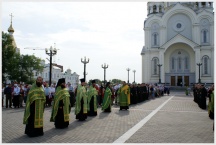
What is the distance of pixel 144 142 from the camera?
298 inches

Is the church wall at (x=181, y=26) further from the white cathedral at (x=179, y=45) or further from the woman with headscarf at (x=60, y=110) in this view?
the woman with headscarf at (x=60, y=110)

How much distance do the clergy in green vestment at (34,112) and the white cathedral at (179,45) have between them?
44.3m

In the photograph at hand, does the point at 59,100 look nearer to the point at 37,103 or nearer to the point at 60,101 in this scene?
the point at 60,101

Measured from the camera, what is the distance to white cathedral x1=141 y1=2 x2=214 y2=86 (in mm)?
52000

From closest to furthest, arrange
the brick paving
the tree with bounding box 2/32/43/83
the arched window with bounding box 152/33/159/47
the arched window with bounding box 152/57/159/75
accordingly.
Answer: the brick paving → the tree with bounding box 2/32/43/83 → the arched window with bounding box 152/57/159/75 → the arched window with bounding box 152/33/159/47

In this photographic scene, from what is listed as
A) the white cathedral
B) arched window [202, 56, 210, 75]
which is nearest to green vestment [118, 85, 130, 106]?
the white cathedral

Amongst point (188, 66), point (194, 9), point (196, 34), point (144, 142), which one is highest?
point (194, 9)

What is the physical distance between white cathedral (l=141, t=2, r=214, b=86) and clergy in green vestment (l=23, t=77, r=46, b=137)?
44273mm

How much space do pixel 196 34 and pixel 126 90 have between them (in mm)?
40759

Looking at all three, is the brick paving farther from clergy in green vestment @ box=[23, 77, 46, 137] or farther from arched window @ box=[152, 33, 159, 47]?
arched window @ box=[152, 33, 159, 47]

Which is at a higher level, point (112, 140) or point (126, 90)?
point (126, 90)

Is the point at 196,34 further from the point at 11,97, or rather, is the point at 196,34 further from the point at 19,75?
the point at 11,97

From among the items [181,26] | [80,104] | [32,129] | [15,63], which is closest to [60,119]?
[32,129]

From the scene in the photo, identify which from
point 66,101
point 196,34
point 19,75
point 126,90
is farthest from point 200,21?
point 66,101
